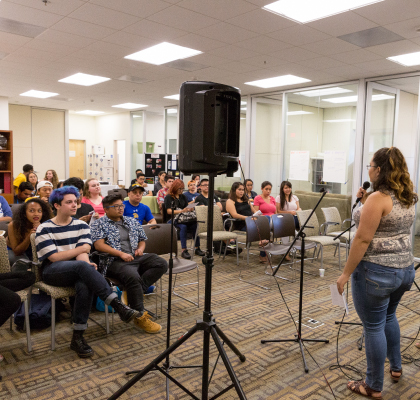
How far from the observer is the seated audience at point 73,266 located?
3.06 metres

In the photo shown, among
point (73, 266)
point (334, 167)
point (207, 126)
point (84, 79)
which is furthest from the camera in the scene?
point (84, 79)

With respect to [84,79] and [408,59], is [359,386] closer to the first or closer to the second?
[408,59]

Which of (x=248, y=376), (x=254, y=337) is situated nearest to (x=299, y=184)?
(x=254, y=337)

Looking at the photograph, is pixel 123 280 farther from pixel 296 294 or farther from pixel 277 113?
pixel 277 113

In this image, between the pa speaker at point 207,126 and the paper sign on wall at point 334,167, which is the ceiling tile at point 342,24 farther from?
the paper sign on wall at point 334,167

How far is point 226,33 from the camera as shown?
4684 mm

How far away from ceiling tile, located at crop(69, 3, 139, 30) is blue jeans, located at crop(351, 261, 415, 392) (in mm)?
3580

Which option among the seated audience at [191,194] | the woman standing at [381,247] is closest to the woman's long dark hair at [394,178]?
the woman standing at [381,247]

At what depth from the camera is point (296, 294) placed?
4527 millimetres

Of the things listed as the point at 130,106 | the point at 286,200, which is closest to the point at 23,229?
the point at 286,200

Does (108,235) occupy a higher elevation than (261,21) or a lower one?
lower

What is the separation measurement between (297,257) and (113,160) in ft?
30.7

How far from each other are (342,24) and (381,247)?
309 cm

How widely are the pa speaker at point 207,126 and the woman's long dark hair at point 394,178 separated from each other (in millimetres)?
A: 880
